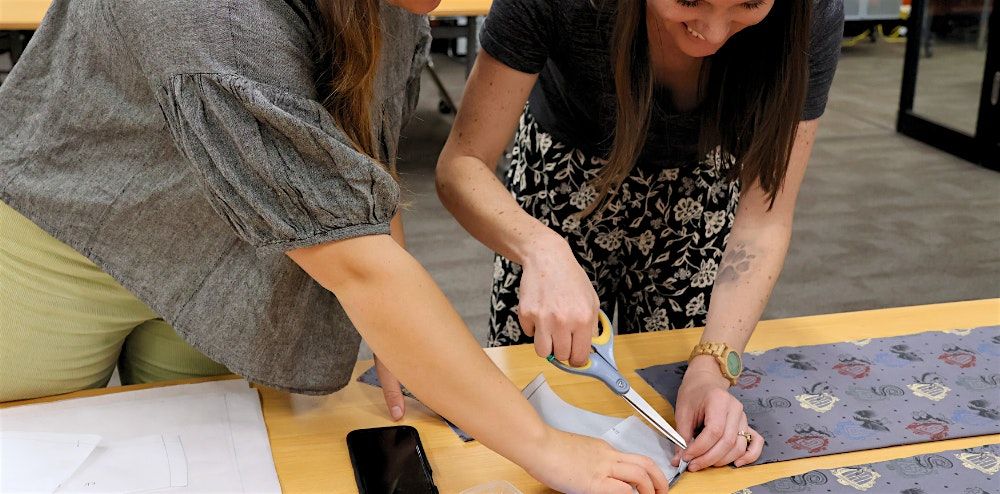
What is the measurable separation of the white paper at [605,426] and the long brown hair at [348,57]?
1.32 ft

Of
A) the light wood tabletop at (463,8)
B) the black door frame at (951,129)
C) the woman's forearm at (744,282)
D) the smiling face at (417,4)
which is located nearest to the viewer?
the smiling face at (417,4)

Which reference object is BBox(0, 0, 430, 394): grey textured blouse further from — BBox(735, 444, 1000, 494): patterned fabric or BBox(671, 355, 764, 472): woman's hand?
BBox(735, 444, 1000, 494): patterned fabric

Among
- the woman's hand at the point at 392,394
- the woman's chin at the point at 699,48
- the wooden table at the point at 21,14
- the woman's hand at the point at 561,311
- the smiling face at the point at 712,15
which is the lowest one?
the woman's hand at the point at 392,394

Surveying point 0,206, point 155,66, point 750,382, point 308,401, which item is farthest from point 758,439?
point 0,206

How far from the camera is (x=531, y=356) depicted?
4.52 feet

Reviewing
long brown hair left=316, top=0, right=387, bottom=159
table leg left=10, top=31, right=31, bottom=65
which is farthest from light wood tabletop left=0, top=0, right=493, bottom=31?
long brown hair left=316, top=0, right=387, bottom=159

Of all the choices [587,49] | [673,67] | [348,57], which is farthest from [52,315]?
[673,67]

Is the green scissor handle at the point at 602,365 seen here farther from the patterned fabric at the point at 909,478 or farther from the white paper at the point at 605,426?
the patterned fabric at the point at 909,478

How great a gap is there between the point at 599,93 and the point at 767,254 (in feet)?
1.07

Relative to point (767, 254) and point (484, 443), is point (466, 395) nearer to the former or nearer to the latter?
point (484, 443)

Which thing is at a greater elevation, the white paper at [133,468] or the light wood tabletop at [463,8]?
the light wood tabletop at [463,8]

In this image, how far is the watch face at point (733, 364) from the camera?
4.16ft

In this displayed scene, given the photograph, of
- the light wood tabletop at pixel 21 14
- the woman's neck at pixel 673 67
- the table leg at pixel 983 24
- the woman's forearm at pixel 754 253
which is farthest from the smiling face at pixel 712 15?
the table leg at pixel 983 24

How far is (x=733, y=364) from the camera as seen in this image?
4.18 feet
